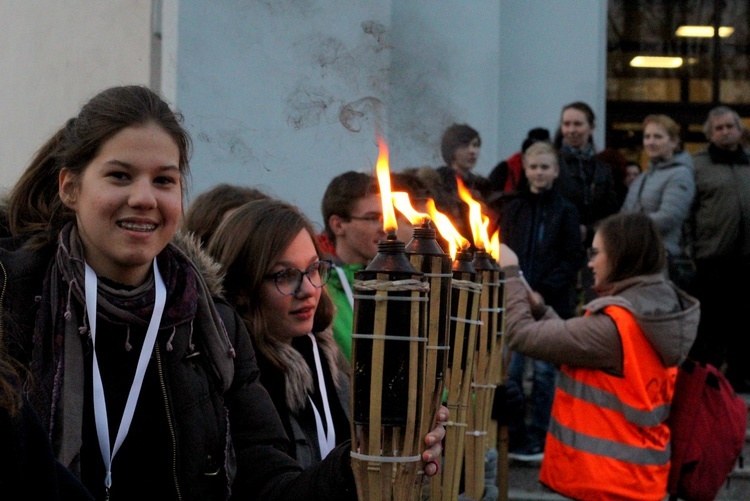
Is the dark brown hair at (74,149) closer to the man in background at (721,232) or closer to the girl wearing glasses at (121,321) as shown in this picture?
the girl wearing glasses at (121,321)

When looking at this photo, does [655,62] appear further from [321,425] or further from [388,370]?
[388,370]

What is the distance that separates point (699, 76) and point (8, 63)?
6.61 metres

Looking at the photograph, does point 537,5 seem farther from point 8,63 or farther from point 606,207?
point 8,63

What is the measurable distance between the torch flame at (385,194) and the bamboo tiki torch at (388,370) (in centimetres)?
12

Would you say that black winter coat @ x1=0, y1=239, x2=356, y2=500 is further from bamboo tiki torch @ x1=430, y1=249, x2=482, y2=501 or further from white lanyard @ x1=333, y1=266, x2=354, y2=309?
white lanyard @ x1=333, y1=266, x2=354, y2=309

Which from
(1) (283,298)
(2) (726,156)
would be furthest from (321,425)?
(2) (726,156)

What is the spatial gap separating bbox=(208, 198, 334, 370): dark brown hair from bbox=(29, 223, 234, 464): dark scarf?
572 millimetres

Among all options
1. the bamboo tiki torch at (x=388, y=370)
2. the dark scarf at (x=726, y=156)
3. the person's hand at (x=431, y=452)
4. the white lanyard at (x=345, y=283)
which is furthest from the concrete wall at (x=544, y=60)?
the bamboo tiki torch at (x=388, y=370)

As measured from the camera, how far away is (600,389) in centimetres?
496

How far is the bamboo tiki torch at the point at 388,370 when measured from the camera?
198 centimetres

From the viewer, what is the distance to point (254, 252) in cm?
320

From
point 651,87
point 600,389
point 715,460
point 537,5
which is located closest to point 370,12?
point 600,389

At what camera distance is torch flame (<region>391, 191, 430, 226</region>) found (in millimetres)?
2395

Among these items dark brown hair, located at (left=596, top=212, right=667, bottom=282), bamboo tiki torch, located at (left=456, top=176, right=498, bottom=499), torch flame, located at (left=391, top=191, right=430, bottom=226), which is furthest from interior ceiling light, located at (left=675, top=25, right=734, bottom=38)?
torch flame, located at (left=391, top=191, right=430, bottom=226)
